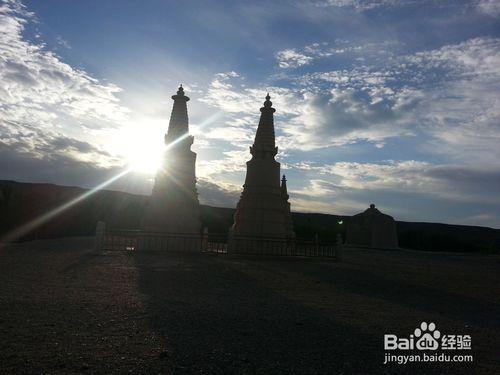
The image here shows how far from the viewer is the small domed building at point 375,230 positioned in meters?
33.4

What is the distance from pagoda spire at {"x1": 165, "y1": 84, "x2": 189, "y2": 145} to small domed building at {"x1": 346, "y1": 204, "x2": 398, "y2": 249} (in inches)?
727

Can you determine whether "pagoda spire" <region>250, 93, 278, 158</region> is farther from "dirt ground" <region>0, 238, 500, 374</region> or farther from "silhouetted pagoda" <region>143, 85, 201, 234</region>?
"dirt ground" <region>0, 238, 500, 374</region>

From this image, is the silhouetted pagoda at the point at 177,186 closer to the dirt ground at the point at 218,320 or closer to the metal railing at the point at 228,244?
the metal railing at the point at 228,244

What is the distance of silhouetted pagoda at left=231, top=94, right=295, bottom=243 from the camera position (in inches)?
808

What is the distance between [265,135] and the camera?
22.0 m

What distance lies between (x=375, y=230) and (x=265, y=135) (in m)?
15.9

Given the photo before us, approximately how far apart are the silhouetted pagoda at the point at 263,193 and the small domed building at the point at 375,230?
1469 cm

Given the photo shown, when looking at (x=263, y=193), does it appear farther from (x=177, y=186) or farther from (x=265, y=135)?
(x=177, y=186)

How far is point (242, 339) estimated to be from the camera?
550 cm

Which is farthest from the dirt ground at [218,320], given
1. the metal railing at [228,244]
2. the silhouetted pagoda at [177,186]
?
the silhouetted pagoda at [177,186]

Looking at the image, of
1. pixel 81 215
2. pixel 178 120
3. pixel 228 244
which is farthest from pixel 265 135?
pixel 81 215

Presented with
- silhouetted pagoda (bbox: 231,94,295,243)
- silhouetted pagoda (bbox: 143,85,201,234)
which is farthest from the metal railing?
silhouetted pagoda (bbox: 143,85,201,234)

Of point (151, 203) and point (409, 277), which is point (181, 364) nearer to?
point (409, 277)

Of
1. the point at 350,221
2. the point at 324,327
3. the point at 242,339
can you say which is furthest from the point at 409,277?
the point at 350,221
